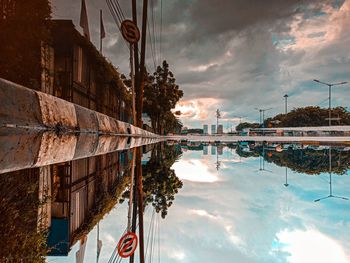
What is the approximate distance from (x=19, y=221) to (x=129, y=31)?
1001cm

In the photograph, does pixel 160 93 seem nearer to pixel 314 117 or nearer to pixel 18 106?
pixel 18 106

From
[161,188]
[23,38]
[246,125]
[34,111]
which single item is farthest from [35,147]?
[246,125]

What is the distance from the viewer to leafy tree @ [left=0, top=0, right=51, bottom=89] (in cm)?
592

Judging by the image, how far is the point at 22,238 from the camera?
122 inches

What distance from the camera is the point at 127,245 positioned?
12.8ft

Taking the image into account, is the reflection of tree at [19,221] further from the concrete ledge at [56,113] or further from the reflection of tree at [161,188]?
the reflection of tree at [161,188]

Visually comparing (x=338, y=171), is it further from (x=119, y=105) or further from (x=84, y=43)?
(x=119, y=105)

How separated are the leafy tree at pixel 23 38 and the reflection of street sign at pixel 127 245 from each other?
4.35m

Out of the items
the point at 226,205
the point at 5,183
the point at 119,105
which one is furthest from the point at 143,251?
the point at 119,105

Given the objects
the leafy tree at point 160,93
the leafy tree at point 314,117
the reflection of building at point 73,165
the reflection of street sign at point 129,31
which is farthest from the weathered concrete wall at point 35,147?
the leafy tree at point 314,117

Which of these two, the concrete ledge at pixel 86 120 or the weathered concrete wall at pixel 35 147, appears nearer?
the weathered concrete wall at pixel 35 147

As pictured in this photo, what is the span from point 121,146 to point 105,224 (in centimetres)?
466

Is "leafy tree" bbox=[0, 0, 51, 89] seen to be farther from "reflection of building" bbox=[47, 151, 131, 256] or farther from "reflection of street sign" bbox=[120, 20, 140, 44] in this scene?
"reflection of street sign" bbox=[120, 20, 140, 44]

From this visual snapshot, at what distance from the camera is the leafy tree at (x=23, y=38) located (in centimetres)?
592
